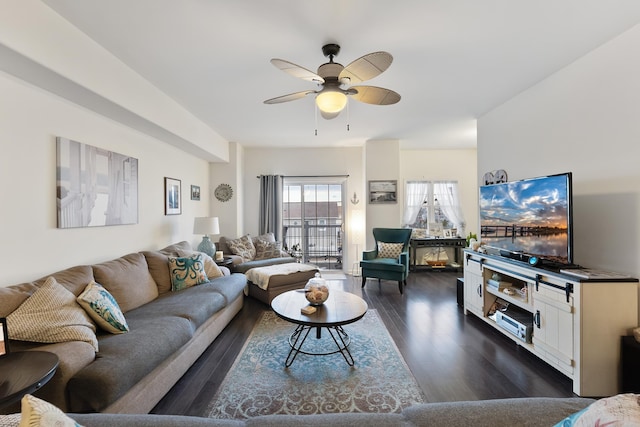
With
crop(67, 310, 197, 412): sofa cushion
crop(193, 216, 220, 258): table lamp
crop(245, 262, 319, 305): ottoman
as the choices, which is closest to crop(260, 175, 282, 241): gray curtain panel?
crop(193, 216, 220, 258): table lamp

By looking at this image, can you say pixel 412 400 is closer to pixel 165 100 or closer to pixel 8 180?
pixel 8 180

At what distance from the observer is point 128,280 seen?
102 inches

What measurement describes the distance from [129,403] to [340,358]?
1.59m

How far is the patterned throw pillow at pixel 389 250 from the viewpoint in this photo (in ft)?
16.4

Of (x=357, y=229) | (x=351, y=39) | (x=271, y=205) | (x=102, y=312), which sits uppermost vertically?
(x=351, y=39)

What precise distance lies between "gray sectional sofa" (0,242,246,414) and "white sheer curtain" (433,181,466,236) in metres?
4.86

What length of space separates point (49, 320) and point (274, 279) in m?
2.41

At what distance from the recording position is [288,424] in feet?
3.14

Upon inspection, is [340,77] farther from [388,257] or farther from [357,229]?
[357,229]

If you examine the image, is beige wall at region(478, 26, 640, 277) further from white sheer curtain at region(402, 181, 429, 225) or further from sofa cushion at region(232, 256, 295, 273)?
sofa cushion at region(232, 256, 295, 273)

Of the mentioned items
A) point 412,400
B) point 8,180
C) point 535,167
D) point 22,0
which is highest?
point 22,0

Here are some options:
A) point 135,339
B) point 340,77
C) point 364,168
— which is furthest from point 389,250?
point 135,339

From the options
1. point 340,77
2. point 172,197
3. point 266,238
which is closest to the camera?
point 340,77

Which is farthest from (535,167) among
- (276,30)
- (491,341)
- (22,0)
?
(22,0)
